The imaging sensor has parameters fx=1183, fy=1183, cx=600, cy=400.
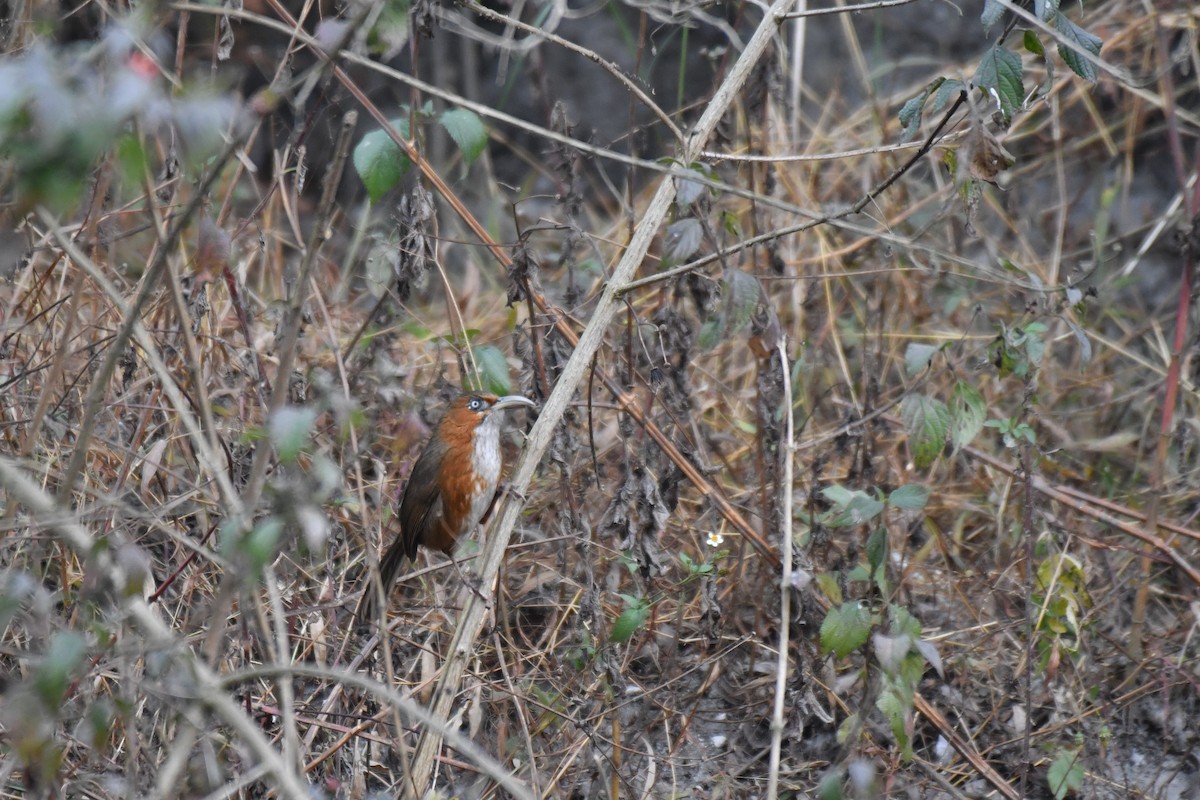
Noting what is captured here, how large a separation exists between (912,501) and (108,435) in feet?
8.32

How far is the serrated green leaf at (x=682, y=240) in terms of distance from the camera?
9.30 ft

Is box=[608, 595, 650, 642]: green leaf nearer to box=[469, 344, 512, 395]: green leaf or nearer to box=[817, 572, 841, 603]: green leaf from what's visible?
box=[817, 572, 841, 603]: green leaf

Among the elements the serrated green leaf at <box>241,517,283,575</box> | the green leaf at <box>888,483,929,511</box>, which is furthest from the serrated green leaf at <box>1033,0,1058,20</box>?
the serrated green leaf at <box>241,517,283,575</box>

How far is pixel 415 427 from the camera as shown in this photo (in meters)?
2.55

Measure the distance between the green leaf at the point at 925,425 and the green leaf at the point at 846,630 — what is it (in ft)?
1.41

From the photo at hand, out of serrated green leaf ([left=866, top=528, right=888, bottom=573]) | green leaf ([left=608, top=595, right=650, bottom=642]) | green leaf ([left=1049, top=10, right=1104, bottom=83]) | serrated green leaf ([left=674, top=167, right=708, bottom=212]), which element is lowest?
green leaf ([left=608, top=595, right=650, bottom=642])

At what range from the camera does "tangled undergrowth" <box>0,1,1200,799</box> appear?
258 cm

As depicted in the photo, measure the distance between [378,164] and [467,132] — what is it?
24cm

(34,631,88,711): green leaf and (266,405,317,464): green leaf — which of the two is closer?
(34,631,88,711): green leaf

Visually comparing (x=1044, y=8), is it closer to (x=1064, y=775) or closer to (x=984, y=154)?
(x=984, y=154)

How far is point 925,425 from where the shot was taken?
3.14 metres

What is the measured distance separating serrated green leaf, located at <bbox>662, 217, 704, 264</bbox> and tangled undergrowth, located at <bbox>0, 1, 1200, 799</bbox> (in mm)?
16

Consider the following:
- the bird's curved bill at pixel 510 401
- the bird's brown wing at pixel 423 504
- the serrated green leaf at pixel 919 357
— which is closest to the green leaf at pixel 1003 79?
the serrated green leaf at pixel 919 357

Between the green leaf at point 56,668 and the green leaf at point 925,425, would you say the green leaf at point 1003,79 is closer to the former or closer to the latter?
the green leaf at point 925,425
